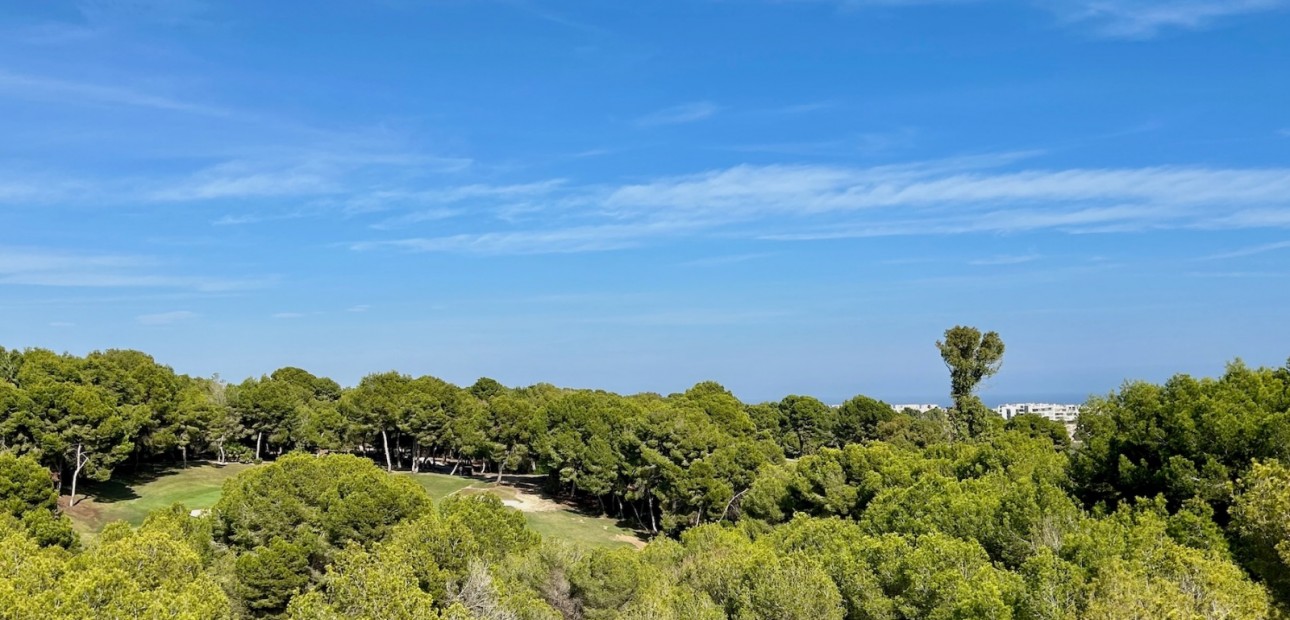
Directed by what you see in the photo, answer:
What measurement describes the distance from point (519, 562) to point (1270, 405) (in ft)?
91.9

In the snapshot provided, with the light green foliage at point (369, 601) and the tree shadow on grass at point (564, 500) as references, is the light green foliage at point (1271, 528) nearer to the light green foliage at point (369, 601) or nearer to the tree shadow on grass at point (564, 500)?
the light green foliage at point (369, 601)

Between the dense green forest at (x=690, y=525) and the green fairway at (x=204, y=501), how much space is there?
7.57ft

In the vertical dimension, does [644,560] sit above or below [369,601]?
below

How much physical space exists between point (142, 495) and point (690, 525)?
36872 millimetres

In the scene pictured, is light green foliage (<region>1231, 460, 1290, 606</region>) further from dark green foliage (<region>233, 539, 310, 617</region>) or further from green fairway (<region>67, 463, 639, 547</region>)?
green fairway (<region>67, 463, 639, 547</region>)

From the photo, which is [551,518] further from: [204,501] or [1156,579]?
[1156,579]

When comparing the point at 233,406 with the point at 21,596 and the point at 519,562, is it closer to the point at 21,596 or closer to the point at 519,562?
the point at 519,562

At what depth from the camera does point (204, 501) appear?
177ft

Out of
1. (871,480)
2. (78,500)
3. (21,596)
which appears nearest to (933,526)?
(871,480)

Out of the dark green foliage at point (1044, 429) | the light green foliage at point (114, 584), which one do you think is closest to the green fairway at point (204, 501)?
the light green foliage at point (114, 584)

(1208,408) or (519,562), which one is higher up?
(1208,408)

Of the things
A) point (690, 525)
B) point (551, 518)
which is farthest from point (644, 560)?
point (551, 518)

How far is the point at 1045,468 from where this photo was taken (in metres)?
39.4

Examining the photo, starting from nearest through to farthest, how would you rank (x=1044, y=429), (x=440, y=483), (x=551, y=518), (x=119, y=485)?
1. (x=119, y=485)
2. (x=551, y=518)
3. (x=440, y=483)
4. (x=1044, y=429)
